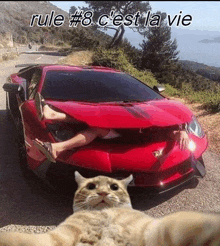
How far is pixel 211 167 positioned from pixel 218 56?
5.20 ft

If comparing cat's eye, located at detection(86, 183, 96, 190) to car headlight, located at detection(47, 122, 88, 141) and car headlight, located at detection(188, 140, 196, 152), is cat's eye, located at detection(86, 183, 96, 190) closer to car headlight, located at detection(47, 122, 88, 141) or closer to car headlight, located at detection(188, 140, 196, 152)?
car headlight, located at detection(47, 122, 88, 141)

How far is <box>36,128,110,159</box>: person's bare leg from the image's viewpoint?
1.35 metres

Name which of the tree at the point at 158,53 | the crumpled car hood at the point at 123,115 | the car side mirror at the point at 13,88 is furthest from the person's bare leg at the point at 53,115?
the tree at the point at 158,53

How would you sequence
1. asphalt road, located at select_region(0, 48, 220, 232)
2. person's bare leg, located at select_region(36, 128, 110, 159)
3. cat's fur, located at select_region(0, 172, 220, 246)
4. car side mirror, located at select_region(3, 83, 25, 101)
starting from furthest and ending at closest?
1. car side mirror, located at select_region(3, 83, 25, 101)
2. asphalt road, located at select_region(0, 48, 220, 232)
3. person's bare leg, located at select_region(36, 128, 110, 159)
4. cat's fur, located at select_region(0, 172, 220, 246)

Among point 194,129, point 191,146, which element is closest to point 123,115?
point 191,146

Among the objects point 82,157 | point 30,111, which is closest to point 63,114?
point 82,157

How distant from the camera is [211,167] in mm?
2773

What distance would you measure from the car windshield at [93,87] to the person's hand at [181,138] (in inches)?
27.7

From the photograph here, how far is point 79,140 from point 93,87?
40.5 inches

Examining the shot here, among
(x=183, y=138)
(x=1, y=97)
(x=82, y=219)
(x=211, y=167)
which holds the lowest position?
(x=1, y=97)

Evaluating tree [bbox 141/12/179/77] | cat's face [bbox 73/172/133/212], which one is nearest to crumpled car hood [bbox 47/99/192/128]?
cat's face [bbox 73/172/133/212]

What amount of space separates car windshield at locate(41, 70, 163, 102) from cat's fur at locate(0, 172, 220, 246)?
998mm

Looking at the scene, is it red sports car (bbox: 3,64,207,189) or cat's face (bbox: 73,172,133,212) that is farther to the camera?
red sports car (bbox: 3,64,207,189)

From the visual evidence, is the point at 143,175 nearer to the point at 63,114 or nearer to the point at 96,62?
the point at 63,114
